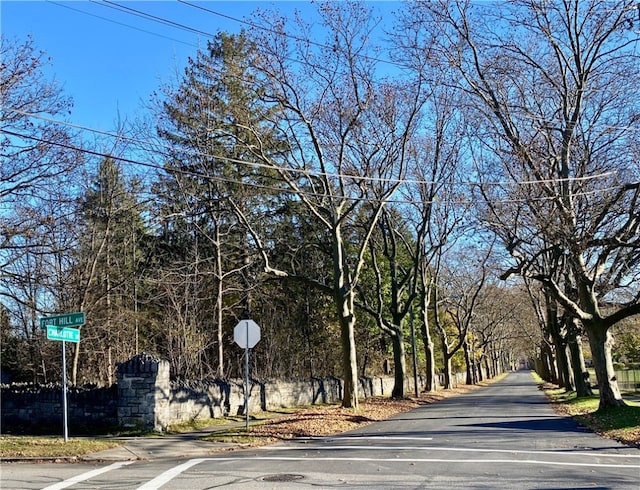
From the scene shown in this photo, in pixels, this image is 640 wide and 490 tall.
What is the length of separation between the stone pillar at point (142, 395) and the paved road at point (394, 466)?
4.41 m

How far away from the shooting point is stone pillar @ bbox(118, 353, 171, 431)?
1728 centimetres

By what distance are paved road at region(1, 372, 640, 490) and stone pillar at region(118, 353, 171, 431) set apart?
173 inches

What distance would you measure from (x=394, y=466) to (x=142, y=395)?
9.02m

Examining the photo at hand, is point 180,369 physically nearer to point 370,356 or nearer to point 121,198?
point 121,198

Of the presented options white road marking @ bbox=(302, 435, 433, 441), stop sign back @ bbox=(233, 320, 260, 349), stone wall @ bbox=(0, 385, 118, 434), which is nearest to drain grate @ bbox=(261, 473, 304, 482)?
white road marking @ bbox=(302, 435, 433, 441)

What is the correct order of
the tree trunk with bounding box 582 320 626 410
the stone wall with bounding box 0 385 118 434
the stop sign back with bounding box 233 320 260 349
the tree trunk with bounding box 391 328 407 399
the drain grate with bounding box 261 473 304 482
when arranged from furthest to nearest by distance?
the tree trunk with bounding box 391 328 407 399 < the tree trunk with bounding box 582 320 626 410 < the stone wall with bounding box 0 385 118 434 < the stop sign back with bounding box 233 320 260 349 < the drain grate with bounding box 261 473 304 482

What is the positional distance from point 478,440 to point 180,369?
12743 mm

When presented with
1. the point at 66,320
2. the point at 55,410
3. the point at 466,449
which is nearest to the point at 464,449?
the point at 466,449

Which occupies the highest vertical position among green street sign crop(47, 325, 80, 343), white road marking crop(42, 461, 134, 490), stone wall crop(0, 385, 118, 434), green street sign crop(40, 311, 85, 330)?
green street sign crop(40, 311, 85, 330)

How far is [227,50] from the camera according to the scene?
30156mm

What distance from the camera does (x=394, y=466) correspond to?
10.8m

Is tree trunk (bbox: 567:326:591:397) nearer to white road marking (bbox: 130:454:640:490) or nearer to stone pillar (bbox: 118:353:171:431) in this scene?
stone pillar (bbox: 118:353:171:431)

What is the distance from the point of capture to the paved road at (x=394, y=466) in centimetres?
929

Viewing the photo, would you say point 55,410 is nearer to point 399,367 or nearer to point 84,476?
point 84,476
